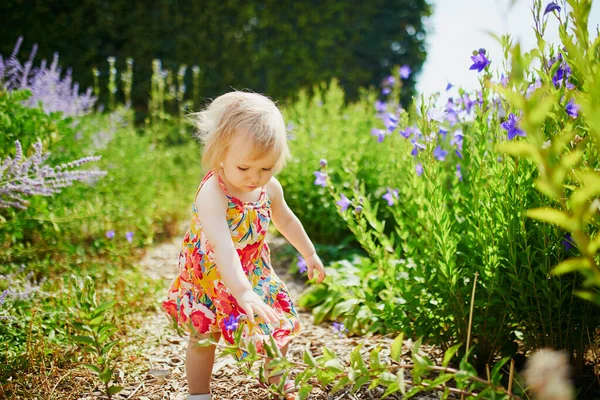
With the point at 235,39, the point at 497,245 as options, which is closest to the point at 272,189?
the point at 497,245

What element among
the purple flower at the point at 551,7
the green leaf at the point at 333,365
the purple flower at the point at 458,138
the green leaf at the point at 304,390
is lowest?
the green leaf at the point at 304,390

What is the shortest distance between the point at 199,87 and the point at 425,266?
22.5 ft

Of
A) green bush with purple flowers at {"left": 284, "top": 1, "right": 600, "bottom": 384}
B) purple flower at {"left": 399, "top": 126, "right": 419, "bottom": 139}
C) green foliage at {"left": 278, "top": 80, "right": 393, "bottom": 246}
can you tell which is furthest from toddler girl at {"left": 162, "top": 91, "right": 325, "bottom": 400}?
green foliage at {"left": 278, "top": 80, "right": 393, "bottom": 246}

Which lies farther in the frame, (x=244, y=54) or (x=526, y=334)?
(x=244, y=54)

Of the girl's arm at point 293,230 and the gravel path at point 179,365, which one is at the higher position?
the girl's arm at point 293,230

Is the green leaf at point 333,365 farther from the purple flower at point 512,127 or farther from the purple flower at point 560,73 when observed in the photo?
the purple flower at point 560,73

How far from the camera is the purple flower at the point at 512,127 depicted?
1.86 meters

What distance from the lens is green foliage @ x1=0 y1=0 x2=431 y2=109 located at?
807 centimetres

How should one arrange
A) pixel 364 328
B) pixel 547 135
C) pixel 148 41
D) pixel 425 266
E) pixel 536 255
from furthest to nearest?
1. pixel 148 41
2. pixel 364 328
3. pixel 425 266
4. pixel 536 255
5. pixel 547 135

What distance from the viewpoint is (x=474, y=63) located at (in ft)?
6.73

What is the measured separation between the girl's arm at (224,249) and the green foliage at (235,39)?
640 centimetres

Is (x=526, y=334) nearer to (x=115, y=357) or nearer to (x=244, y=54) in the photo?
(x=115, y=357)

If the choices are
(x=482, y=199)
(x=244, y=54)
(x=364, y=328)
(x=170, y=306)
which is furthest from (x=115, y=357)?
(x=244, y=54)

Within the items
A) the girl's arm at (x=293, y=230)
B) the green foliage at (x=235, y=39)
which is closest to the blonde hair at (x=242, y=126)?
the girl's arm at (x=293, y=230)
